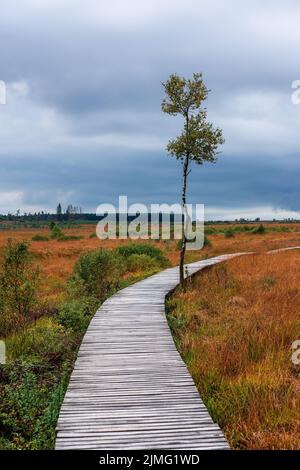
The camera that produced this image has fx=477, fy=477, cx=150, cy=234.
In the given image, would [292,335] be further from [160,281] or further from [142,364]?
[160,281]

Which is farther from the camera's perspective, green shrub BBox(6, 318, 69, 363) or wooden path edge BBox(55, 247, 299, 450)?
green shrub BBox(6, 318, 69, 363)

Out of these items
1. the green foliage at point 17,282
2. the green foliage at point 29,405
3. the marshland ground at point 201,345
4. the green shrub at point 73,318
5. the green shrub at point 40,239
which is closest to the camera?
the green foliage at point 29,405

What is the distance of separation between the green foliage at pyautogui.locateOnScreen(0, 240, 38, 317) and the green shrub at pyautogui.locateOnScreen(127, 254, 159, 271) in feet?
39.1

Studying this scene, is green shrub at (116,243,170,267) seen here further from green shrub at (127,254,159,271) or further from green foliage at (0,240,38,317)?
green foliage at (0,240,38,317)

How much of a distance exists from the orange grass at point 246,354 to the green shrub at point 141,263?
878 cm

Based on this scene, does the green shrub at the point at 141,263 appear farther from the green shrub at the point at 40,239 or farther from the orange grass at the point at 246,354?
the green shrub at the point at 40,239

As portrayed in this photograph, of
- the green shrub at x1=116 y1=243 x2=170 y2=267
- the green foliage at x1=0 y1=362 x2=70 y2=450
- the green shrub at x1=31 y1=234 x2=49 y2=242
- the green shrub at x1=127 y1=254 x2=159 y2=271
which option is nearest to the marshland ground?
the green foliage at x1=0 y1=362 x2=70 y2=450

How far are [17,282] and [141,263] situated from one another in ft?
42.1

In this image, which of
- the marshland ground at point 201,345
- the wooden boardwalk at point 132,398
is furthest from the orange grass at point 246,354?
the wooden boardwalk at point 132,398

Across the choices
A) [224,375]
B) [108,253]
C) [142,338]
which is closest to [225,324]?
[142,338]

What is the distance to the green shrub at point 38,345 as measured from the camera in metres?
8.59

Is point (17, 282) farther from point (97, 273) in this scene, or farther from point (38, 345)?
point (97, 273)

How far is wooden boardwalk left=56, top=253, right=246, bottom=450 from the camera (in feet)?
15.7

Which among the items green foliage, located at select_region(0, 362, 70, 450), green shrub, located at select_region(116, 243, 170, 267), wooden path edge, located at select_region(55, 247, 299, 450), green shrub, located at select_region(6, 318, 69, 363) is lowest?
green foliage, located at select_region(0, 362, 70, 450)
